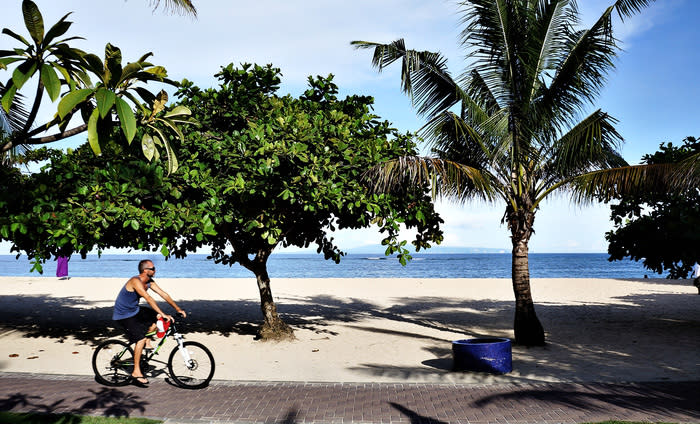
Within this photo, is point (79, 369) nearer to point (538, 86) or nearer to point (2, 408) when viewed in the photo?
point (2, 408)

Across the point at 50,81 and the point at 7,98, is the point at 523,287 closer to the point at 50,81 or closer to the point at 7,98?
the point at 50,81

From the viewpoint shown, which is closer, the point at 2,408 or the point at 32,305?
the point at 2,408

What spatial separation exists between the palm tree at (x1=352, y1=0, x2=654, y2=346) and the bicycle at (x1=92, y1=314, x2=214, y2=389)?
4804mm

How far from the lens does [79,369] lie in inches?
378

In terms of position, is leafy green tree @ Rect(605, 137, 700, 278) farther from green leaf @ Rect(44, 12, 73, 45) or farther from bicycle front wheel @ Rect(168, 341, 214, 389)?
green leaf @ Rect(44, 12, 73, 45)

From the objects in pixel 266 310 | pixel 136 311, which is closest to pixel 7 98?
pixel 136 311

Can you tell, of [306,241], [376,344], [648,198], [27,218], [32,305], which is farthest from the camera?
[32,305]

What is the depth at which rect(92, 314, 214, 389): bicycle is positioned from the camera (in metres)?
7.88

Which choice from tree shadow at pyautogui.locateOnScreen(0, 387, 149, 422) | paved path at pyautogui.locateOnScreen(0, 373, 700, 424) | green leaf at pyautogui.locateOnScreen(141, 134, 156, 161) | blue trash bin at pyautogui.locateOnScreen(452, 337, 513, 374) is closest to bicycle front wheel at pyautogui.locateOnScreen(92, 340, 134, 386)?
paved path at pyautogui.locateOnScreen(0, 373, 700, 424)

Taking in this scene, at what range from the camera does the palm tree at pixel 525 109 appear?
36.8 ft

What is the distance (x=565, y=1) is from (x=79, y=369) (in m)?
12.0

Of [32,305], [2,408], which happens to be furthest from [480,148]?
[32,305]

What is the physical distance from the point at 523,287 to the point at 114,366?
324 inches

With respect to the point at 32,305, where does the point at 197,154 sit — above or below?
above
